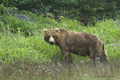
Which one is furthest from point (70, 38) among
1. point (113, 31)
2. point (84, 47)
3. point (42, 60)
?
point (113, 31)

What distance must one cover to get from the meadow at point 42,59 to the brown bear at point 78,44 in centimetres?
25

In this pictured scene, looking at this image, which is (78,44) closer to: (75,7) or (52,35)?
(52,35)

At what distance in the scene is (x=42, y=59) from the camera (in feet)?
22.2

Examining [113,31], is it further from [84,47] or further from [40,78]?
[40,78]

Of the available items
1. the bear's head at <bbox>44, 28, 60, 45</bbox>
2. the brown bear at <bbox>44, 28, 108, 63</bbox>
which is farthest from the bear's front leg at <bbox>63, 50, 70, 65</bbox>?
the bear's head at <bbox>44, 28, 60, 45</bbox>

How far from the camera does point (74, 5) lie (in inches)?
520

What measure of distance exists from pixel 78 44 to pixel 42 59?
109cm

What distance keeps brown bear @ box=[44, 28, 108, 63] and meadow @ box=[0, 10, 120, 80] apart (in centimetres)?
25

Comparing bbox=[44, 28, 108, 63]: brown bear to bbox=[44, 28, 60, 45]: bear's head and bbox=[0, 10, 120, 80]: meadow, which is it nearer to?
bbox=[44, 28, 60, 45]: bear's head

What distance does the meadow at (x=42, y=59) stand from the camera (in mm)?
4770

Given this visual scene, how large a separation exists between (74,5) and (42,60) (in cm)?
704

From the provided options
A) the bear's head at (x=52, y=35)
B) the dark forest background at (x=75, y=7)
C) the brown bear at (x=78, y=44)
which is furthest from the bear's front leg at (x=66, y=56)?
the dark forest background at (x=75, y=7)

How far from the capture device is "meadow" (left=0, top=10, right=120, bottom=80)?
188 inches

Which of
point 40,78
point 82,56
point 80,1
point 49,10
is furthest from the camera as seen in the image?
point 49,10
